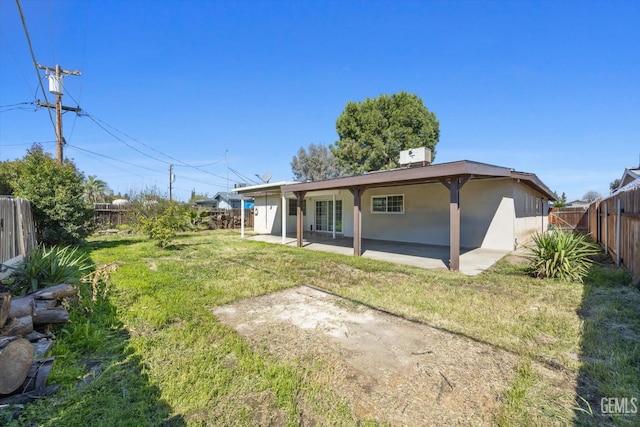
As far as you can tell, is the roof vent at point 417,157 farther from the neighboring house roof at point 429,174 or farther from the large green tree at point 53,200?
the large green tree at point 53,200

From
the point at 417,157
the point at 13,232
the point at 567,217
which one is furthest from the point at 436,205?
the point at 567,217

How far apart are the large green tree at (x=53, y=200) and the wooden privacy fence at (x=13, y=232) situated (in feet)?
6.00

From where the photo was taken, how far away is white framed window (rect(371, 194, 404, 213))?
1154 cm

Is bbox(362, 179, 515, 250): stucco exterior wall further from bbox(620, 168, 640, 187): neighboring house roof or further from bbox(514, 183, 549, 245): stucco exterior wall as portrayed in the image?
bbox(620, 168, 640, 187): neighboring house roof

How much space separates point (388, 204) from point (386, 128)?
11.2 m

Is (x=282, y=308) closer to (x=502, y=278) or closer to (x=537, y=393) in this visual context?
(x=537, y=393)

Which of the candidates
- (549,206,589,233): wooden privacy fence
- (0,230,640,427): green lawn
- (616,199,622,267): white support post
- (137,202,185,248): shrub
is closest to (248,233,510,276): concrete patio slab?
(0,230,640,427): green lawn

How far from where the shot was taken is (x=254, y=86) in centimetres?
1555

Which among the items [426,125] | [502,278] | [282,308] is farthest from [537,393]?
[426,125]

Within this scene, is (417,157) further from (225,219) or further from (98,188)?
(98,188)

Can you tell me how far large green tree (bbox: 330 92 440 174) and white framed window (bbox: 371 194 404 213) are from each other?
9.58 meters

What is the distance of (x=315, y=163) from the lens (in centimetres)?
3462

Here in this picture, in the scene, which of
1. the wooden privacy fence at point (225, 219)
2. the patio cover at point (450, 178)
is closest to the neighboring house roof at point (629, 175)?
the patio cover at point (450, 178)

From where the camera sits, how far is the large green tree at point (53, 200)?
846 cm
